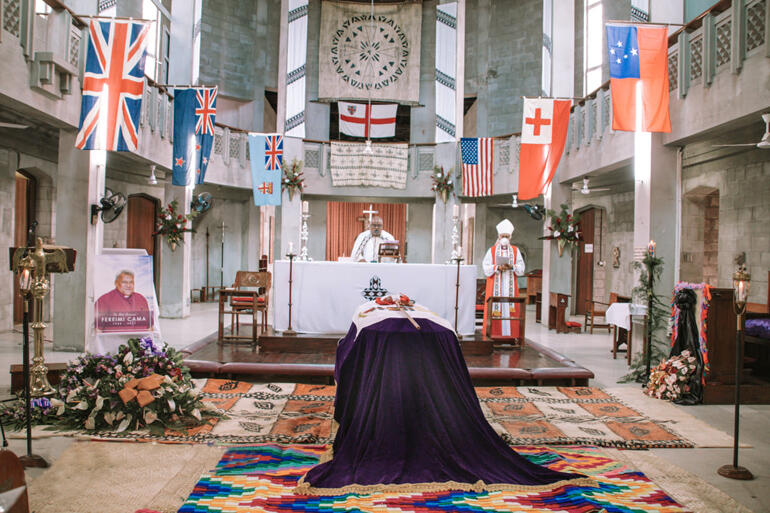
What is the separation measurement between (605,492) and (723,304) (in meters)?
3.50

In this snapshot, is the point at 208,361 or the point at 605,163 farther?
the point at 605,163

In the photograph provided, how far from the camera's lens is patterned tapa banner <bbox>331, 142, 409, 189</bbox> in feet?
48.4

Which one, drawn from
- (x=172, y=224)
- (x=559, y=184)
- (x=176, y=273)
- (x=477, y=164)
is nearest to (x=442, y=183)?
(x=477, y=164)

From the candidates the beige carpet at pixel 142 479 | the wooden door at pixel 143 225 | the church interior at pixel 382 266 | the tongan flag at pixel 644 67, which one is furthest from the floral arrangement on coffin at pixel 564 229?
the wooden door at pixel 143 225

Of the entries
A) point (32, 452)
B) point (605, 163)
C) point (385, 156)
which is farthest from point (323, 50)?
point (32, 452)

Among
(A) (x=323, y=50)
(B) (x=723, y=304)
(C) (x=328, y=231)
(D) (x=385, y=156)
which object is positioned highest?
(A) (x=323, y=50)

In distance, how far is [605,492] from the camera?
3365 mm

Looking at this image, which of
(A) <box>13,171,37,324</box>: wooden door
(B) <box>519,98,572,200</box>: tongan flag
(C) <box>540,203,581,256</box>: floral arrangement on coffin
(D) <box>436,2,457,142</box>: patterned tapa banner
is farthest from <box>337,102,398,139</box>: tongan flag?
(A) <box>13,171,37,324</box>: wooden door

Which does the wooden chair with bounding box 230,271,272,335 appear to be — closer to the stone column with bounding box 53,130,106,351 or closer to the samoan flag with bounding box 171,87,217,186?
the stone column with bounding box 53,130,106,351

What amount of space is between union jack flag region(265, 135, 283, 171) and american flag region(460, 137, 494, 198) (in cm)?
416

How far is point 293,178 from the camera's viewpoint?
14.2 meters

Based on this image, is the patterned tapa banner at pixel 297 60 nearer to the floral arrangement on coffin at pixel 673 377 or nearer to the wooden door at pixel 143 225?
the wooden door at pixel 143 225

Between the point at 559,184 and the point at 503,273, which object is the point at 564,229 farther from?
the point at 503,273

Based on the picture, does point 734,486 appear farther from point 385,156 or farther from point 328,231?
point 328,231
